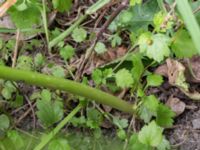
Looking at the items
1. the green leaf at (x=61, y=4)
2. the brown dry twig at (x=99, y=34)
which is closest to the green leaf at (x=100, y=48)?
the brown dry twig at (x=99, y=34)

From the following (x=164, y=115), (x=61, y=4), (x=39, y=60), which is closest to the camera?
(x=164, y=115)

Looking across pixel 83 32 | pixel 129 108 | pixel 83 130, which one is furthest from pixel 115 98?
pixel 83 32

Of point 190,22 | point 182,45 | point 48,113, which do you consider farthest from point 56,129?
point 190,22

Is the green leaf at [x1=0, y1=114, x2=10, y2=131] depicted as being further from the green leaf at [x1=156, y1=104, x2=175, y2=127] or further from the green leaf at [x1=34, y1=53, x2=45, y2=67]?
the green leaf at [x1=156, y1=104, x2=175, y2=127]

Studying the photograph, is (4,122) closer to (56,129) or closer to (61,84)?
(56,129)

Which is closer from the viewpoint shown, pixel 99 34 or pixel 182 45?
pixel 182 45

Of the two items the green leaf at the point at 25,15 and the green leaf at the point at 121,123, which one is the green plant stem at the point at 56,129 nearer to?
the green leaf at the point at 121,123

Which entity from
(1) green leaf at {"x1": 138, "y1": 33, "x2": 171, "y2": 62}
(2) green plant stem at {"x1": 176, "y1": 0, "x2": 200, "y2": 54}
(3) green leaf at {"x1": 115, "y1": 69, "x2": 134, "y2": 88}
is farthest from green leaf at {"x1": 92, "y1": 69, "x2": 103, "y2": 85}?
(2) green plant stem at {"x1": 176, "y1": 0, "x2": 200, "y2": 54}
